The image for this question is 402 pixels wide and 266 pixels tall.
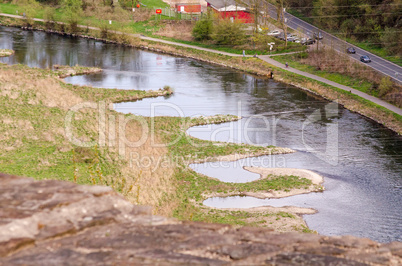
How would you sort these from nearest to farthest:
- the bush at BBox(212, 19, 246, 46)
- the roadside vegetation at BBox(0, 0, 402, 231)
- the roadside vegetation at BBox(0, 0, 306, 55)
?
the roadside vegetation at BBox(0, 0, 402, 231), the roadside vegetation at BBox(0, 0, 306, 55), the bush at BBox(212, 19, 246, 46)

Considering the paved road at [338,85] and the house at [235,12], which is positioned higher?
the house at [235,12]

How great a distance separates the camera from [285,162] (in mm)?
40844

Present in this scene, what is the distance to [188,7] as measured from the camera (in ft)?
360

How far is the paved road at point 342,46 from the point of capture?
66875 millimetres

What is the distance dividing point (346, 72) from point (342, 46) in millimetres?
11859

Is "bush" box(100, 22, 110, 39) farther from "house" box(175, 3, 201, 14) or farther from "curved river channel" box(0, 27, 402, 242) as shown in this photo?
"house" box(175, 3, 201, 14)

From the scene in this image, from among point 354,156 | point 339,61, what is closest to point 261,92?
point 339,61

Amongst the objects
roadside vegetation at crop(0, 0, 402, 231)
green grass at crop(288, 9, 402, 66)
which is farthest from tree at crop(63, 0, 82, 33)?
green grass at crop(288, 9, 402, 66)

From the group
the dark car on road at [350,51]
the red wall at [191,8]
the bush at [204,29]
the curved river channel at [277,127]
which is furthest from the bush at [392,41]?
the red wall at [191,8]

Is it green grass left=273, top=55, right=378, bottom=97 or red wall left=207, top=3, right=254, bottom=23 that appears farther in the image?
red wall left=207, top=3, right=254, bottom=23

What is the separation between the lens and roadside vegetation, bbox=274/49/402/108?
58906 millimetres

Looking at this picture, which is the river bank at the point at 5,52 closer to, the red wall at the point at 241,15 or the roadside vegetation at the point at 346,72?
the roadside vegetation at the point at 346,72

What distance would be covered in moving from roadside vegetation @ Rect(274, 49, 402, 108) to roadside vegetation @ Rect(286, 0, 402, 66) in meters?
7.64

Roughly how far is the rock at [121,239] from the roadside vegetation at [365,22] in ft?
217
